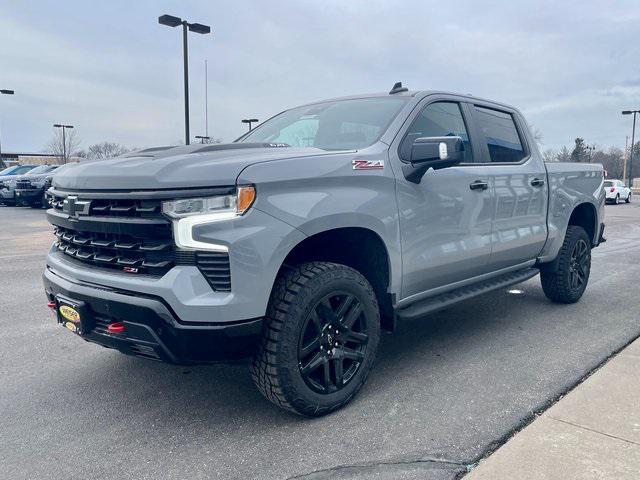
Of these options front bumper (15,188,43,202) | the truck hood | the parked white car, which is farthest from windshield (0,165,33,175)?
the parked white car

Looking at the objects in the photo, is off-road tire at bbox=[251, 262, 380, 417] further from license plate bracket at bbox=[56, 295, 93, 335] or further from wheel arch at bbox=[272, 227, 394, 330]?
license plate bracket at bbox=[56, 295, 93, 335]

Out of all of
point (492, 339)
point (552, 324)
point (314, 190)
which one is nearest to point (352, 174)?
point (314, 190)

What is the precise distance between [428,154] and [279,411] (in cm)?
173

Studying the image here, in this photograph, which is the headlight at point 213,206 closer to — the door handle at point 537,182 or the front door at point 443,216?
the front door at point 443,216

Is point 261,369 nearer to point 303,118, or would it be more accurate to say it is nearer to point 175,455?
point 175,455

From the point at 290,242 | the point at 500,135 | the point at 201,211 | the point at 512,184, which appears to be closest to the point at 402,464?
the point at 290,242

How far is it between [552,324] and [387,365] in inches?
75.1

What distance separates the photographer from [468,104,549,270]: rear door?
432cm

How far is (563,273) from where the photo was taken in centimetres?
532

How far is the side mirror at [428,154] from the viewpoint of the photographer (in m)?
3.20

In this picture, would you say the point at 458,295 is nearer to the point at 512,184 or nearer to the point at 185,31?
the point at 512,184

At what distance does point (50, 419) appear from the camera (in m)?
3.04

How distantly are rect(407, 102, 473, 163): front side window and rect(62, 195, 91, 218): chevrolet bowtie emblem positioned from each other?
6.57 feet

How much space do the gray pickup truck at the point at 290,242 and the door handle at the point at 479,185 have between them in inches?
0.4
